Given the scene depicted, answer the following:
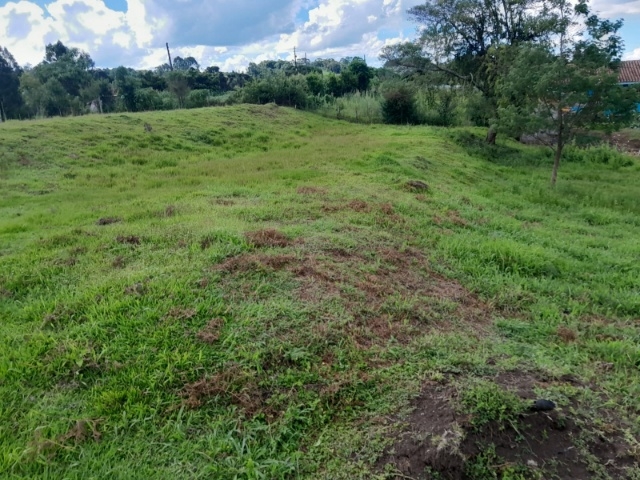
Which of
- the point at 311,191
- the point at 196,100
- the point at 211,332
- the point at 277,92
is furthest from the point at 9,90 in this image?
the point at 211,332

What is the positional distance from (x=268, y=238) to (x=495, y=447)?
3.32m

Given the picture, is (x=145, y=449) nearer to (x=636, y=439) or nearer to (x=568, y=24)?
(x=636, y=439)

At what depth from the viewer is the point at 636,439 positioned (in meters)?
2.36

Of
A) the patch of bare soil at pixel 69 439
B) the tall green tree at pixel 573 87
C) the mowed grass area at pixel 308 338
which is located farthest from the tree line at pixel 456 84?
the patch of bare soil at pixel 69 439

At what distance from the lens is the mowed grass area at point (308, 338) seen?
2.23 m

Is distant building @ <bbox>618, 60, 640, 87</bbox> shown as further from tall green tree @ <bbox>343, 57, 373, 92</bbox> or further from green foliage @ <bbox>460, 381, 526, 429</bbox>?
green foliage @ <bbox>460, 381, 526, 429</bbox>

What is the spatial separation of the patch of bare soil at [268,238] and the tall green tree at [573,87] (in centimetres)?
973

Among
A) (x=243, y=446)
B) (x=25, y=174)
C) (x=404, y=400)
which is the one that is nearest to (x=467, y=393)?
(x=404, y=400)

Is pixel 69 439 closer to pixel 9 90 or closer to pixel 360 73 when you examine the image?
pixel 9 90

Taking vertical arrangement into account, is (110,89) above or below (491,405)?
above

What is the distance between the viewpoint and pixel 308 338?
3.12 metres

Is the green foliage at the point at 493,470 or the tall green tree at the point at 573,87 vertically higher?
the tall green tree at the point at 573,87

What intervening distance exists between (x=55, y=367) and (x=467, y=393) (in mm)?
2739

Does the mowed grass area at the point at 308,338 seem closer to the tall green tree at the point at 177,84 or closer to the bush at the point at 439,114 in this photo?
the bush at the point at 439,114
